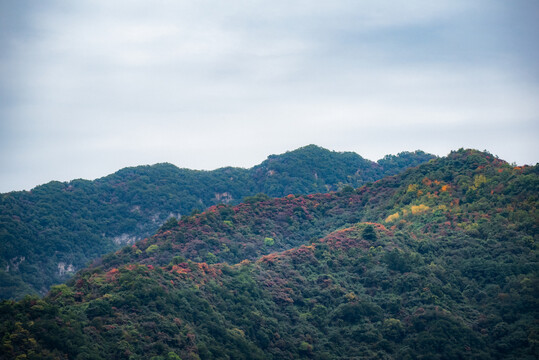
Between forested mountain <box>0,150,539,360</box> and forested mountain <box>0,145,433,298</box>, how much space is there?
26673mm

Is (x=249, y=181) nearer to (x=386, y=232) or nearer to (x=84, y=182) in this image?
(x=84, y=182)

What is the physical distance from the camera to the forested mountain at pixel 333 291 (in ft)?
135

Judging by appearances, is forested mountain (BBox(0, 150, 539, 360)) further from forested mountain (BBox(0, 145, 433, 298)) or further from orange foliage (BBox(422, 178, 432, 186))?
forested mountain (BBox(0, 145, 433, 298))

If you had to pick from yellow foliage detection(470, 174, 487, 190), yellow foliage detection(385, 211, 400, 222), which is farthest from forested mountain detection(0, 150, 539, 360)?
yellow foliage detection(385, 211, 400, 222)

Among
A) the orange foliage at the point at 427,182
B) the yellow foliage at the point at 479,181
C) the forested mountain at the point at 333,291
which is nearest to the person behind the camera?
the forested mountain at the point at 333,291

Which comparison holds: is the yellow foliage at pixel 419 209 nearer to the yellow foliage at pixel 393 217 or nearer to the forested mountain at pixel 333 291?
the forested mountain at pixel 333 291

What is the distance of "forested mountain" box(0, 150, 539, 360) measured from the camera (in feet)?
135

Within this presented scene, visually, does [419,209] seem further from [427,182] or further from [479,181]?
[479,181]

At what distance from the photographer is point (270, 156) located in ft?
507

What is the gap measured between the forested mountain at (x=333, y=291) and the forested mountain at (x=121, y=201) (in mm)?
26673

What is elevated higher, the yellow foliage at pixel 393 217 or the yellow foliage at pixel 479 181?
the yellow foliage at pixel 479 181

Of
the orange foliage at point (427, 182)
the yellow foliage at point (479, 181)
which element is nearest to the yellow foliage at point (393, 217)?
the orange foliage at point (427, 182)

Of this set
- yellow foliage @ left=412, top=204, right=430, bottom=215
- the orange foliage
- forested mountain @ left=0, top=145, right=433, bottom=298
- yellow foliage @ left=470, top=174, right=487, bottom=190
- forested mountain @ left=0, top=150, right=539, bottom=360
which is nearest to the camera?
forested mountain @ left=0, top=150, right=539, bottom=360

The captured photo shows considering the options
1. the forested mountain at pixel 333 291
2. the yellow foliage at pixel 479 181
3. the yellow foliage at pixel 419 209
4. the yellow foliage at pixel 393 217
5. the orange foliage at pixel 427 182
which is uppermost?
the orange foliage at pixel 427 182
